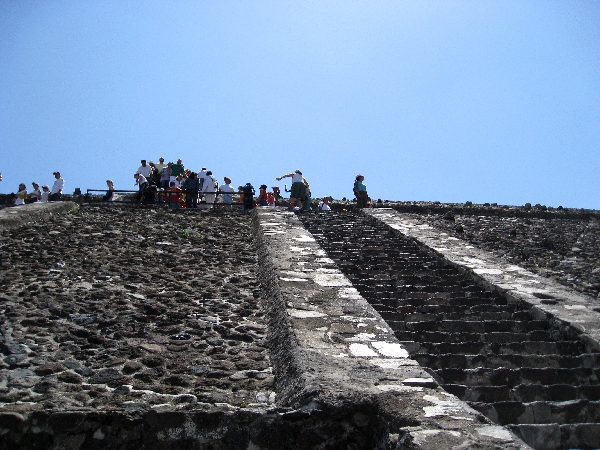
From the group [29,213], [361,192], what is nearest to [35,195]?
[29,213]

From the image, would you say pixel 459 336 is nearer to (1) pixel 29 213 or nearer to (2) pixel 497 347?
(2) pixel 497 347

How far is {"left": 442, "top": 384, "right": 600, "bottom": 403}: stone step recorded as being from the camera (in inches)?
207

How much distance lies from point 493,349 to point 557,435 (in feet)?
5.65

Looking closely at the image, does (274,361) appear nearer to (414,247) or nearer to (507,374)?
(507,374)

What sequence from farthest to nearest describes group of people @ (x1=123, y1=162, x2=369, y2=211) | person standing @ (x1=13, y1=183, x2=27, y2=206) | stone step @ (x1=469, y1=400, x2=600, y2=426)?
person standing @ (x1=13, y1=183, x2=27, y2=206), group of people @ (x1=123, y1=162, x2=369, y2=211), stone step @ (x1=469, y1=400, x2=600, y2=426)

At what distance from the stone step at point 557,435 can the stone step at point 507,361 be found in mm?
1217

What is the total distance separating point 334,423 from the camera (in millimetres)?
4141

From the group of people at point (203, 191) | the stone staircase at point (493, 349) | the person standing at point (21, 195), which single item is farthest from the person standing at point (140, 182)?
the stone staircase at point (493, 349)

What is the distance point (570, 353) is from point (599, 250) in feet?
23.0

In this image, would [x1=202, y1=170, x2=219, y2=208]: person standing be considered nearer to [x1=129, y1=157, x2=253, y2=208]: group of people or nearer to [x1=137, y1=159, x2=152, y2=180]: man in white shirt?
[x1=129, y1=157, x2=253, y2=208]: group of people

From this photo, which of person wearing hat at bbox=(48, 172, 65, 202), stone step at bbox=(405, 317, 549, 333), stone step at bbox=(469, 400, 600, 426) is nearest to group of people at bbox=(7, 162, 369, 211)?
person wearing hat at bbox=(48, 172, 65, 202)

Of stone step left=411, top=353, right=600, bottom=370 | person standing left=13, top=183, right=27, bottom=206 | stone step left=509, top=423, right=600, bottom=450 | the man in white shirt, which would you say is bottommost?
stone step left=509, top=423, right=600, bottom=450

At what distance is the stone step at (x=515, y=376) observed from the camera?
218 inches

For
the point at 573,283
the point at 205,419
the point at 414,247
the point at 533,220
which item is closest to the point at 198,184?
the point at 414,247
